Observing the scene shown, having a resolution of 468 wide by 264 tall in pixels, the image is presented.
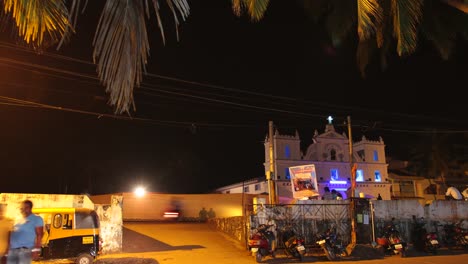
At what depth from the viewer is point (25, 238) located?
21.6 ft

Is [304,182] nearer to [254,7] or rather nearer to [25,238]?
[25,238]

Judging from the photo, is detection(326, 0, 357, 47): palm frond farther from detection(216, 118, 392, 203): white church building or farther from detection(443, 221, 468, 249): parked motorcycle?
detection(216, 118, 392, 203): white church building

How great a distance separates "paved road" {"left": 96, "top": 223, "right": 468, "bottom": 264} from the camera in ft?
51.2

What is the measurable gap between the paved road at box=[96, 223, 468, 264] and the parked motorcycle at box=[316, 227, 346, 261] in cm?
33

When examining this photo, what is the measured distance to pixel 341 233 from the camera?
19250mm

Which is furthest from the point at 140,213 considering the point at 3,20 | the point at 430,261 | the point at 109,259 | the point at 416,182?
the point at 416,182

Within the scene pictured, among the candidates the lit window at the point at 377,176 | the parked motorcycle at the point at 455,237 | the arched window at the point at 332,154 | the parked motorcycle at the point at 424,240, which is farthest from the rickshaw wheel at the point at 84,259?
the lit window at the point at 377,176

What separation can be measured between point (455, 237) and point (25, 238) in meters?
18.4

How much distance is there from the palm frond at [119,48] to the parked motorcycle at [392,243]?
1599 cm

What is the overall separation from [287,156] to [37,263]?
3775 cm

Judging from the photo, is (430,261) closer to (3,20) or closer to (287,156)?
(3,20)

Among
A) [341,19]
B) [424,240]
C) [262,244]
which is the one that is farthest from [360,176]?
[341,19]

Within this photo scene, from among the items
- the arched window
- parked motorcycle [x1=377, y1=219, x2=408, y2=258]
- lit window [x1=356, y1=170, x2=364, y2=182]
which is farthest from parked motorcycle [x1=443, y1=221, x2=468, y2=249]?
lit window [x1=356, y1=170, x2=364, y2=182]

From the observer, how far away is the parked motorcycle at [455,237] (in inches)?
748
